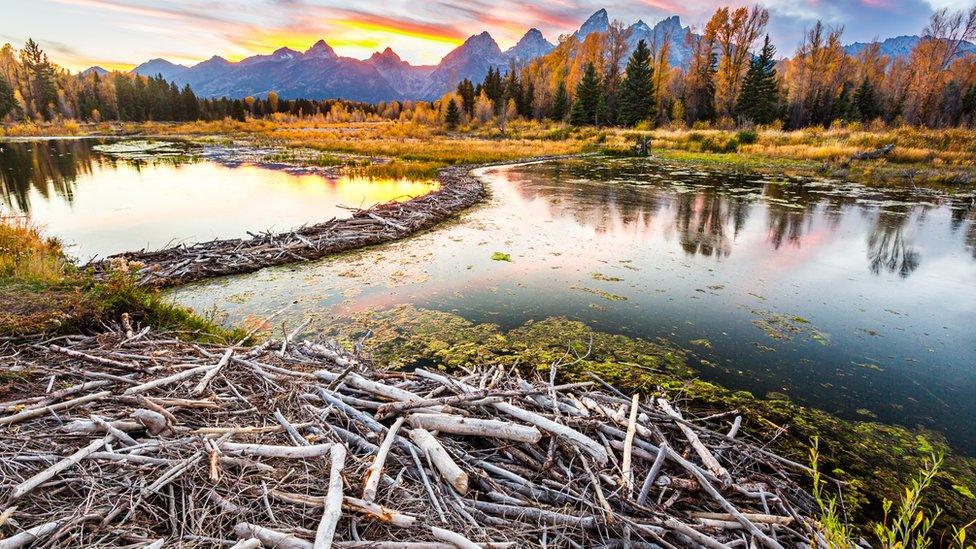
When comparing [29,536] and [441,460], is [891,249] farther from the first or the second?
[29,536]

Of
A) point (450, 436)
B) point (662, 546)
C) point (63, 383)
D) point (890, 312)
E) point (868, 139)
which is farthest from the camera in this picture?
point (868, 139)

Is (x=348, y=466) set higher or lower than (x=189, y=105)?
lower

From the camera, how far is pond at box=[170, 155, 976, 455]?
6262 millimetres

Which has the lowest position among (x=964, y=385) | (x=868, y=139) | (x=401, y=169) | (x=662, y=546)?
(x=964, y=385)

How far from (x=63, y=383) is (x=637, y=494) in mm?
5091

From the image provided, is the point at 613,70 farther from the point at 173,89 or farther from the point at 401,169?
the point at 173,89

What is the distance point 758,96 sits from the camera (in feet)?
182

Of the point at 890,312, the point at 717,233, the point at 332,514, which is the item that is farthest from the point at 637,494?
the point at 717,233

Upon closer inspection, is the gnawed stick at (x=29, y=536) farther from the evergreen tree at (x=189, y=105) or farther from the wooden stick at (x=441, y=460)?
the evergreen tree at (x=189, y=105)

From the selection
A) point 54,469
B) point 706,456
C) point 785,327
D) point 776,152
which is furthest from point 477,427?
point 776,152

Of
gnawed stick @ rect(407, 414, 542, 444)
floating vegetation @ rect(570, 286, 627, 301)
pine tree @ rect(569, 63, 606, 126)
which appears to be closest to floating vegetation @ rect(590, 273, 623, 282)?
floating vegetation @ rect(570, 286, 627, 301)

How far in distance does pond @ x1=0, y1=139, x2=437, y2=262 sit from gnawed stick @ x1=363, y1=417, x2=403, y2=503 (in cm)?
1148

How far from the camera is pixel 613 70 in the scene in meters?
71.9

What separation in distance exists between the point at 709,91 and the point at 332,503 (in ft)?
242
